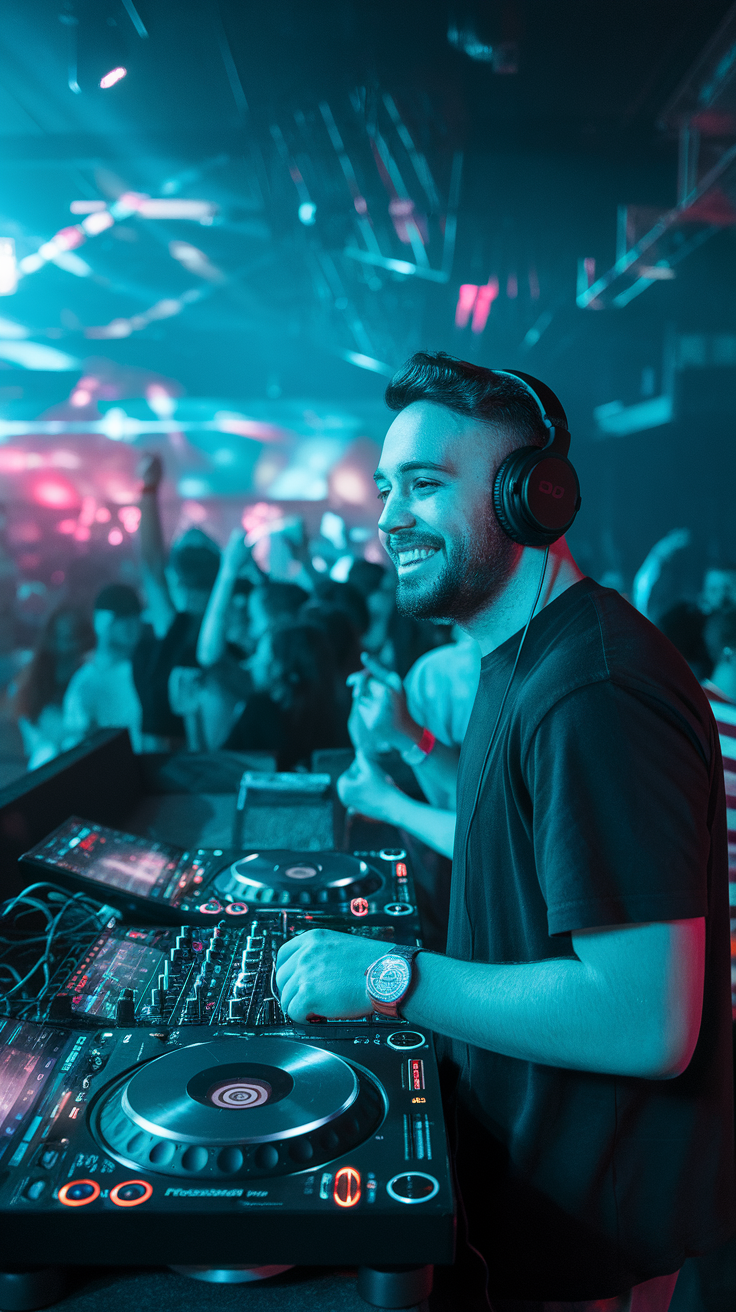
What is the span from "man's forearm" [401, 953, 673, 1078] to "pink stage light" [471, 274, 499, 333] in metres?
3.24

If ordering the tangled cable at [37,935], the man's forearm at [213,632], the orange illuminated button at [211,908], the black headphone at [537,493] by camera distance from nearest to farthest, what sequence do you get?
the black headphone at [537,493] < the tangled cable at [37,935] < the orange illuminated button at [211,908] < the man's forearm at [213,632]

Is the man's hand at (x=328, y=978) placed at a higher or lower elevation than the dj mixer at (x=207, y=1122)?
higher

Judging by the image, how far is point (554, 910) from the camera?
0.65m

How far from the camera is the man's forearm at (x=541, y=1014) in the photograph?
2.07ft

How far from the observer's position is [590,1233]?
2.46ft

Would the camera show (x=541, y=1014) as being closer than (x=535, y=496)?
Yes

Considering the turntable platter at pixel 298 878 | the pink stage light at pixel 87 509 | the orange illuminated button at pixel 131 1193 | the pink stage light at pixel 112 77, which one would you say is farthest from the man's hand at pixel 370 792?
the pink stage light at pixel 112 77

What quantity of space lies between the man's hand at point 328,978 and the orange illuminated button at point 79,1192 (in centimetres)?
21

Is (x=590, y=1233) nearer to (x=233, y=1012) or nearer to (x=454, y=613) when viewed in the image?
(x=233, y=1012)

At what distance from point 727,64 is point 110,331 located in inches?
104

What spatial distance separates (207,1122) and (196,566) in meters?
2.90

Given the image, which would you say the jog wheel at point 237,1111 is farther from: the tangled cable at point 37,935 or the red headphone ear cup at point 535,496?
the red headphone ear cup at point 535,496

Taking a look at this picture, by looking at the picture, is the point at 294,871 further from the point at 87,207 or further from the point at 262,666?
the point at 87,207

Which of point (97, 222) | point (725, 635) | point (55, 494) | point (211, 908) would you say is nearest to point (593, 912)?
point (211, 908)
